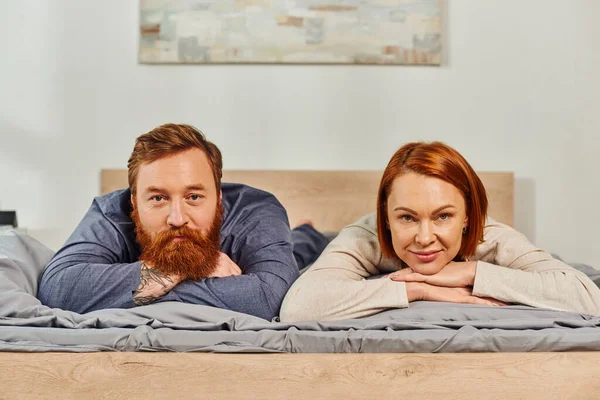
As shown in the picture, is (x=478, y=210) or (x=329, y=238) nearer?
(x=478, y=210)

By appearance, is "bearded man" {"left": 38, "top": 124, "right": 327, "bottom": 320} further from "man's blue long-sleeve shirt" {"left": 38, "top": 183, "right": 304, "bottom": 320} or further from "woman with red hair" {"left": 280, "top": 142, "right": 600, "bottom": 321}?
"woman with red hair" {"left": 280, "top": 142, "right": 600, "bottom": 321}

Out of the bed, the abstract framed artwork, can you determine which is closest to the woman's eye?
the bed

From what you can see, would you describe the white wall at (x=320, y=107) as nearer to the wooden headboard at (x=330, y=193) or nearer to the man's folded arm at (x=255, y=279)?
the wooden headboard at (x=330, y=193)

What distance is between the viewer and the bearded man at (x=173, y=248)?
1.72 meters

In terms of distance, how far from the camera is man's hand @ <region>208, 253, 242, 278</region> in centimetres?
180

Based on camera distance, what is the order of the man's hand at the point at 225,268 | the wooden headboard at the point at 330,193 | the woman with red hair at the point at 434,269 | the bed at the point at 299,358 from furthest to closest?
the wooden headboard at the point at 330,193 → the man's hand at the point at 225,268 → the woman with red hair at the point at 434,269 → the bed at the point at 299,358

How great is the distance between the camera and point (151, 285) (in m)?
1.71

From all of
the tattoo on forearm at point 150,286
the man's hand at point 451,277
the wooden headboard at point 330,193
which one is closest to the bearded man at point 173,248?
the tattoo on forearm at point 150,286

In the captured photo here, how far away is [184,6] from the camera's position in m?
3.39

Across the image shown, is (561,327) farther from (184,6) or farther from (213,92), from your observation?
(184,6)

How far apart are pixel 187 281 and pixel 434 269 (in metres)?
0.58

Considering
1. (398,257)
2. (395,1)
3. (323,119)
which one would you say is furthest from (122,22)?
(398,257)

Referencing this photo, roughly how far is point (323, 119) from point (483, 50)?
0.81 meters

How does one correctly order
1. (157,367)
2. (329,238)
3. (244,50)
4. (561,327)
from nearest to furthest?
(157,367)
(561,327)
(329,238)
(244,50)
